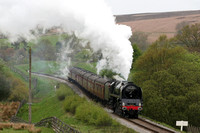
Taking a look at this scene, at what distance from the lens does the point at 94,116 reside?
77.5ft

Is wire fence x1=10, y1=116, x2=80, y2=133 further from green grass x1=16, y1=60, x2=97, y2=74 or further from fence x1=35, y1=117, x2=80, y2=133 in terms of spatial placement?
green grass x1=16, y1=60, x2=97, y2=74

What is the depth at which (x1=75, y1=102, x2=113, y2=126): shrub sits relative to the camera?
22.3m

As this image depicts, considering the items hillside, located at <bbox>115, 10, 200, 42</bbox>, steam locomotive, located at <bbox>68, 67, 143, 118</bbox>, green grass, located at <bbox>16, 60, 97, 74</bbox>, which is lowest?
green grass, located at <bbox>16, 60, 97, 74</bbox>

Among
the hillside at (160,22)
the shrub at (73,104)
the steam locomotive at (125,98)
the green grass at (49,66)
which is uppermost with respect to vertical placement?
the hillside at (160,22)

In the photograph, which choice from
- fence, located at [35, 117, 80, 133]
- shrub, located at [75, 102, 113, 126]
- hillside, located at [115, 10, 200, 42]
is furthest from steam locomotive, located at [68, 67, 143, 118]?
hillside, located at [115, 10, 200, 42]

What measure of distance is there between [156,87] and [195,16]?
9755cm

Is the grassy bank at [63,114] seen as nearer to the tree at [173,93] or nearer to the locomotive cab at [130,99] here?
the locomotive cab at [130,99]

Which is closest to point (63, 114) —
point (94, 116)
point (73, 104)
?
point (73, 104)

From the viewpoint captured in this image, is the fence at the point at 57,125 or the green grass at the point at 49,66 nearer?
the fence at the point at 57,125

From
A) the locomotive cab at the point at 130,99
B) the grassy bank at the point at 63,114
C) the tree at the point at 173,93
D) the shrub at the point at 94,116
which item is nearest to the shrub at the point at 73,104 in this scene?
the grassy bank at the point at 63,114

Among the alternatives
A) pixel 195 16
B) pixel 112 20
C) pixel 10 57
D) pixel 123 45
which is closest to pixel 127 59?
pixel 123 45

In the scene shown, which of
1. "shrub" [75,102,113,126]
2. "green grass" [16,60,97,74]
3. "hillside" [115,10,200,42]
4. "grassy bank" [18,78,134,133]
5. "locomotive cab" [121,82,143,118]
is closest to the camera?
"grassy bank" [18,78,134,133]

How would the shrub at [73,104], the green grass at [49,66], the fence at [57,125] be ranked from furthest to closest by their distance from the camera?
the green grass at [49,66]
the shrub at [73,104]
the fence at [57,125]

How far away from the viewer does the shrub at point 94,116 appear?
73.1 feet
